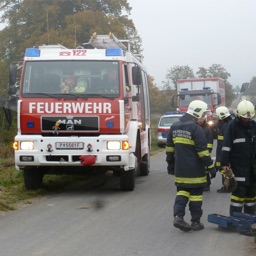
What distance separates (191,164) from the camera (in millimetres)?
7527

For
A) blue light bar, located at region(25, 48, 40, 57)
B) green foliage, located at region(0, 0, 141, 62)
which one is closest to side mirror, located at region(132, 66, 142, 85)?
blue light bar, located at region(25, 48, 40, 57)

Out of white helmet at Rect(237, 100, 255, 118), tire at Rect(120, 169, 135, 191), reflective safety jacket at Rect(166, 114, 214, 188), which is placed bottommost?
tire at Rect(120, 169, 135, 191)

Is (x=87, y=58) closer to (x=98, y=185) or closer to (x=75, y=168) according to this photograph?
(x=75, y=168)

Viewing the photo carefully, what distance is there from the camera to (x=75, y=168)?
1099 cm

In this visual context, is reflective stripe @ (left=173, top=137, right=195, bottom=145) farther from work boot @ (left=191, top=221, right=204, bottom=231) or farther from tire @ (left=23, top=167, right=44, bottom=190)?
tire @ (left=23, top=167, right=44, bottom=190)

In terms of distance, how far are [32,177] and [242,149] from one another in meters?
5.23

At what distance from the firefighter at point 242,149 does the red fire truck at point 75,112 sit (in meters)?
3.26

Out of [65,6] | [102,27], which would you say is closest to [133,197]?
[102,27]

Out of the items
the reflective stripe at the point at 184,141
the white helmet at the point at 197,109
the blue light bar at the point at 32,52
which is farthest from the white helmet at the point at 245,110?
the blue light bar at the point at 32,52

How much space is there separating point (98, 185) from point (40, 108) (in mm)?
2924

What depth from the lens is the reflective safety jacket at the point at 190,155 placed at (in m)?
7.48

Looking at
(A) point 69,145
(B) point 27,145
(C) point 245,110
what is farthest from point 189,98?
(C) point 245,110

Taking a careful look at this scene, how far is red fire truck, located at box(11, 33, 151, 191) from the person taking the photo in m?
10.5

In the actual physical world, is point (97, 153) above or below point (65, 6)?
below
